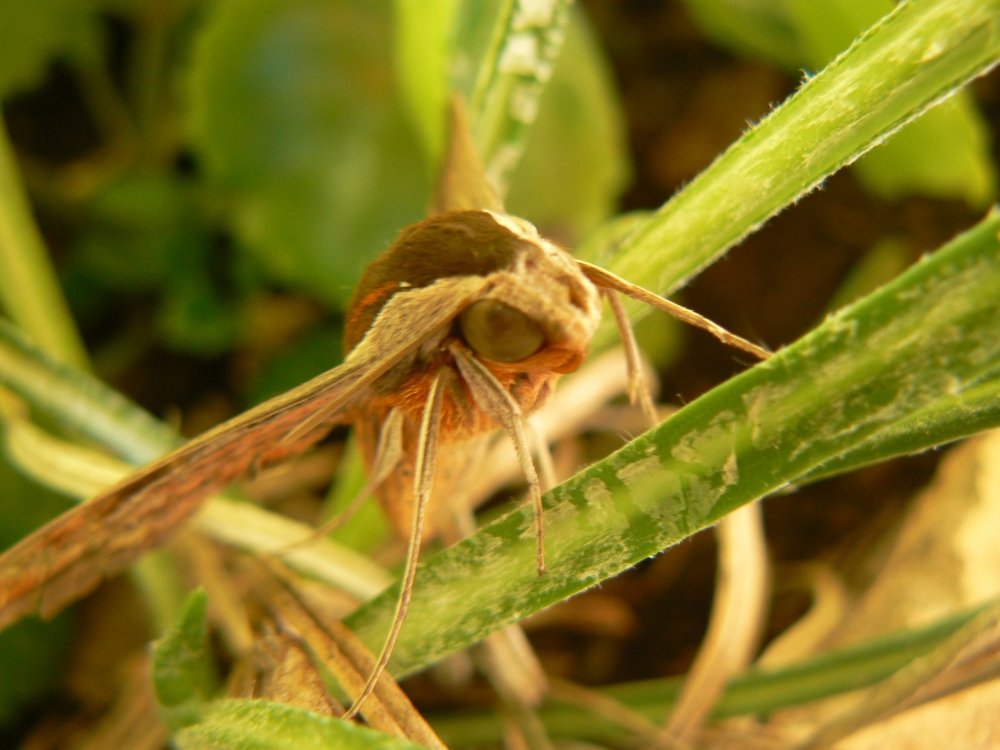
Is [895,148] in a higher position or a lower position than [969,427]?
higher

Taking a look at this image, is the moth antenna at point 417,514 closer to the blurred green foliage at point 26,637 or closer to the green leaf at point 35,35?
the blurred green foliage at point 26,637

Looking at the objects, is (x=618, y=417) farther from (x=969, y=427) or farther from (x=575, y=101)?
(x=969, y=427)

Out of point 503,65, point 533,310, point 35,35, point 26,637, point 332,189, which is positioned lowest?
point 533,310

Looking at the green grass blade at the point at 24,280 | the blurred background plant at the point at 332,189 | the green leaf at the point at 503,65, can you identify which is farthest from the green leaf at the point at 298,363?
the green leaf at the point at 503,65

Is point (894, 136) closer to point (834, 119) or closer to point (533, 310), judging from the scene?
point (834, 119)

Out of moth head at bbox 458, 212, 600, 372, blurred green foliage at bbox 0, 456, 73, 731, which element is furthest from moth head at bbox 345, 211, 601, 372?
blurred green foliage at bbox 0, 456, 73, 731

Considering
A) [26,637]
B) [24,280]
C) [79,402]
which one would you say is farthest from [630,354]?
[26,637]

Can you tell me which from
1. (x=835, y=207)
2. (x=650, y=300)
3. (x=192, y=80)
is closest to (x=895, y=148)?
(x=835, y=207)
